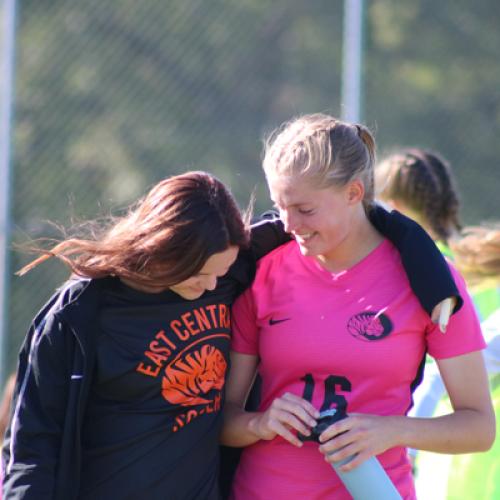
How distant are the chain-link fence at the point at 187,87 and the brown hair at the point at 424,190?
268 cm

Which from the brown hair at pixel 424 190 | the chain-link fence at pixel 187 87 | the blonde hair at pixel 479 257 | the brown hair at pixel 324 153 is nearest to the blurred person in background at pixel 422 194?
the brown hair at pixel 424 190

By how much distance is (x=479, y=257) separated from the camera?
140 inches

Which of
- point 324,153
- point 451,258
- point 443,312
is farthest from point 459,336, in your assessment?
point 451,258

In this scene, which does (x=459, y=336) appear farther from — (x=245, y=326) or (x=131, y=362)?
(x=131, y=362)

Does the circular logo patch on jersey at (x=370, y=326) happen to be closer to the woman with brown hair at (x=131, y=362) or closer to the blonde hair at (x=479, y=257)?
the woman with brown hair at (x=131, y=362)

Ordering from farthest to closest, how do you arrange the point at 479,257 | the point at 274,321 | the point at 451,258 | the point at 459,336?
the point at 451,258
the point at 479,257
the point at 274,321
the point at 459,336

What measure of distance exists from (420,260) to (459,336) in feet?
0.65

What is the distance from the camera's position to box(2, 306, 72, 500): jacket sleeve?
2.15m

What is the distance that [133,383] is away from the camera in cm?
226

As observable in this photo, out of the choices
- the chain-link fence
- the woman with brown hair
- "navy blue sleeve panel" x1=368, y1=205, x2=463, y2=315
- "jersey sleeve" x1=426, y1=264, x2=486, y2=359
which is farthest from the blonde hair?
the chain-link fence

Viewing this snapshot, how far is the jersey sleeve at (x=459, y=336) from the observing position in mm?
2248

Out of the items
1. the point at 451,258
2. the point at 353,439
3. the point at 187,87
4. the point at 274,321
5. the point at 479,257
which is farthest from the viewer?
the point at 187,87

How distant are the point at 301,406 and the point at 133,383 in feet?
1.29

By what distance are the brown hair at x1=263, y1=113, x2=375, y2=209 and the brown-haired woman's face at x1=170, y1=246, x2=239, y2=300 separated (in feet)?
0.75
